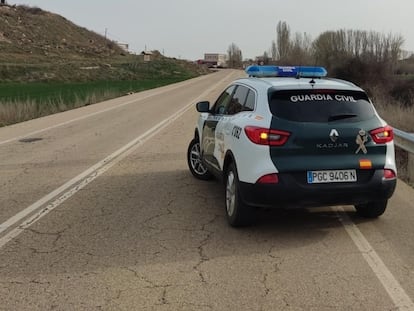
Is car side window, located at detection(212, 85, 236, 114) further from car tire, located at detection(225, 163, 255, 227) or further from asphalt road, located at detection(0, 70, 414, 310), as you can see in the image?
car tire, located at detection(225, 163, 255, 227)

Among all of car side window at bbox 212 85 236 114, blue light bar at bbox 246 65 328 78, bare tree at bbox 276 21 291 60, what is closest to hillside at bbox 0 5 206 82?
bare tree at bbox 276 21 291 60

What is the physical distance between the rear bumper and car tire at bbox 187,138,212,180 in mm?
2863

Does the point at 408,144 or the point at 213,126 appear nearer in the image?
the point at 213,126

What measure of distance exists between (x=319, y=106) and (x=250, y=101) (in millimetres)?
862

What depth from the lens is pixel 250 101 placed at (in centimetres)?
625

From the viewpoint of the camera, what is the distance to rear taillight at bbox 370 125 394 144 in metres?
5.74

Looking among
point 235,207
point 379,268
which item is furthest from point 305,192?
point 379,268

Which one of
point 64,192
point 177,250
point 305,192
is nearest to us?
point 177,250

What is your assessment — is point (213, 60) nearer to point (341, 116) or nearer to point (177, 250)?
point (341, 116)

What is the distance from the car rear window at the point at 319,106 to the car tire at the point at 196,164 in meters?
2.89

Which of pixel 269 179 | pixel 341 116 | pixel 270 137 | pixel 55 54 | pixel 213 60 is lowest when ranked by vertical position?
pixel 269 179

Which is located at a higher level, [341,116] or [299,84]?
[299,84]

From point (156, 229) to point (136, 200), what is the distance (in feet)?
4.71

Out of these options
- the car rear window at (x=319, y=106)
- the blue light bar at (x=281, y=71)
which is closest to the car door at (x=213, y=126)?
the blue light bar at (x=281, y=71)
